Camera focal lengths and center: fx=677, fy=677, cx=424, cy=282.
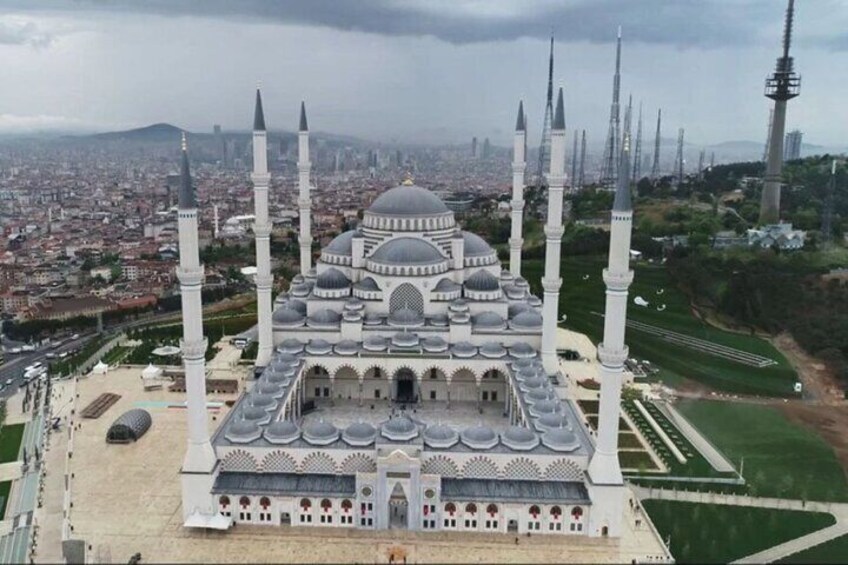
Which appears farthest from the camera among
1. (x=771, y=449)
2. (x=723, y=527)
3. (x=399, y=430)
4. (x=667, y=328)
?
(x=667, y=328)

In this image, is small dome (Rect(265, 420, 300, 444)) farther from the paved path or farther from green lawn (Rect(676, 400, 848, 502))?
green lawn (Rect(676, 400, 848, 502))

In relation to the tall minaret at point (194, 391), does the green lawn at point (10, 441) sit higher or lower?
lower

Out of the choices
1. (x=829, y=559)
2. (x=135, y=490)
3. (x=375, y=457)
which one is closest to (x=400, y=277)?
(x=375, y=457)

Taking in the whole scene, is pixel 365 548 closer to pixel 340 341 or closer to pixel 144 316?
pixel 340 341

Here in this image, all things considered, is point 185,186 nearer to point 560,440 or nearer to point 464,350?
point 560,440

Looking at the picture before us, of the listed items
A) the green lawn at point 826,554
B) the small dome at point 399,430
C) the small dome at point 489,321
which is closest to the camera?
the green lawn at point 826,554

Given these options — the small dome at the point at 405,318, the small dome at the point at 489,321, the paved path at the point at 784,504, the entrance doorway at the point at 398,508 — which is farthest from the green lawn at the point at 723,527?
the small dome at the point at 405,318

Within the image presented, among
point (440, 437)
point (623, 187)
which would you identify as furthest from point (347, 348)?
point (623, 187)

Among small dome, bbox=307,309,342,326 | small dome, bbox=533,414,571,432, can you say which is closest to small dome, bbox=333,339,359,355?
small dome, bbox=307,309,342,326

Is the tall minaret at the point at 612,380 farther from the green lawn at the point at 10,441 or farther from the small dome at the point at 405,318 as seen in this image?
the green lawn at the point at 10,441
